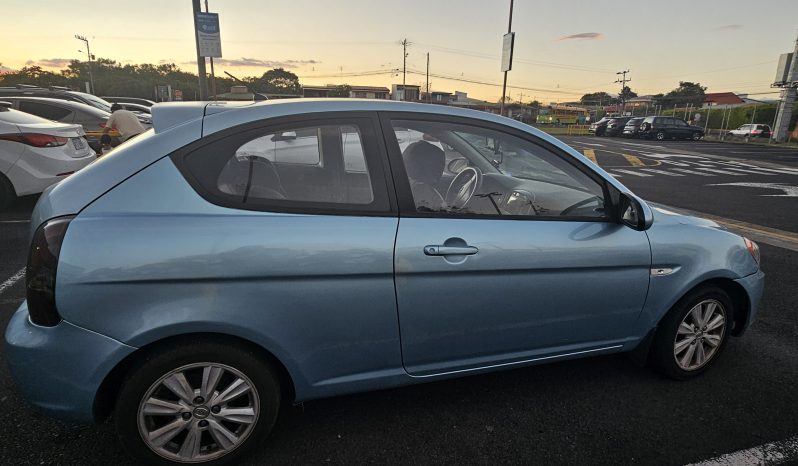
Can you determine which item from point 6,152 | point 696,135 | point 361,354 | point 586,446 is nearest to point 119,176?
point 361,354

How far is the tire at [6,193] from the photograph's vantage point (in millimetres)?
6070

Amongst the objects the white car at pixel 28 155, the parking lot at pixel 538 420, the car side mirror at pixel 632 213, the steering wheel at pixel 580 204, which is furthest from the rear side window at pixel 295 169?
the white car at pixel 28 155

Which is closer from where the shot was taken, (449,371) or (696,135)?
(449,371)

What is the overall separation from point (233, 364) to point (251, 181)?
0.75m

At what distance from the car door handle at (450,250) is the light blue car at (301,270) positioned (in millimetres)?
10

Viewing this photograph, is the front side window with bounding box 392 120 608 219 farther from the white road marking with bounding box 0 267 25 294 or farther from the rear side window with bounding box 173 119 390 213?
the white road marking with bounding box 0 267 25 294

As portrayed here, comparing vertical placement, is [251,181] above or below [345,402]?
above

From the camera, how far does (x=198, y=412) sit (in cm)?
196

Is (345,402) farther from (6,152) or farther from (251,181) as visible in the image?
(6,152)

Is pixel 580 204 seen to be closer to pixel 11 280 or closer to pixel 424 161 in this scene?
pixel 424 161

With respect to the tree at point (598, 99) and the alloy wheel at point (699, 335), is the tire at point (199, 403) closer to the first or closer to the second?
the alloy wheel at point (699, 335)

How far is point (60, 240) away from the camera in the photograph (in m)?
1.74

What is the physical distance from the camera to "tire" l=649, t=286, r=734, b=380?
8.87ft

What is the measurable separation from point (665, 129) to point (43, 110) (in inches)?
1290
